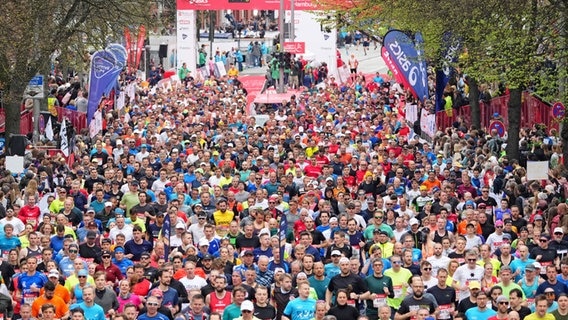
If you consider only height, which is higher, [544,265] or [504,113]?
[504,113]

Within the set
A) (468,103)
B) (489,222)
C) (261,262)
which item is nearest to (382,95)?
(468,103)

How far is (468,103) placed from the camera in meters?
44.8

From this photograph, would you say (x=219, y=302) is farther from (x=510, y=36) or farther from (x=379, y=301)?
(x=510, y=36)

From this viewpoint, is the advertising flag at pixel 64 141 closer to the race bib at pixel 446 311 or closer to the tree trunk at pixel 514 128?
the tree trunk at pixel 514 128

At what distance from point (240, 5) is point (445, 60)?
27761 millimetres

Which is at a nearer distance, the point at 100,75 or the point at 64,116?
the point at 100,75

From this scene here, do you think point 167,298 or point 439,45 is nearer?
point 167,298

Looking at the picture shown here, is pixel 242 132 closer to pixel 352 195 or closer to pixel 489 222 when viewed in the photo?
pixel 352 195

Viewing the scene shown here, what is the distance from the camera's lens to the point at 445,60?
38.7 meters

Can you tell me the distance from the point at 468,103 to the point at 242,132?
751 centimetres

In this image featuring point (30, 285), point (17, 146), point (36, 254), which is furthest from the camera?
point (17, 146)

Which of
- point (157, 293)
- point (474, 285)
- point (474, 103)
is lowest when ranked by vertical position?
point (157, 293)

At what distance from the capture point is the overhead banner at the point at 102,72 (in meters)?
38.6

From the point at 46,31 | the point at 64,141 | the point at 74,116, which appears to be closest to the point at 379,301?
the point at 64,141
